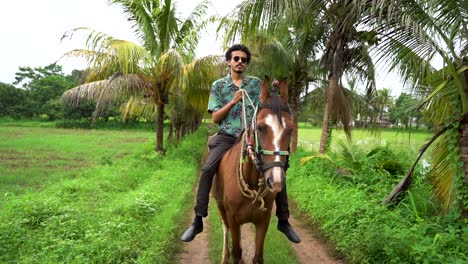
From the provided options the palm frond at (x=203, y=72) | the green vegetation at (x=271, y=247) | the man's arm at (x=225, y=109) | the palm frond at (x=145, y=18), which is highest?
the palm frond at (x=145, y=18)

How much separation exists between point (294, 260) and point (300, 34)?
652 cm

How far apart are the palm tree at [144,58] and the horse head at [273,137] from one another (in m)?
8.06

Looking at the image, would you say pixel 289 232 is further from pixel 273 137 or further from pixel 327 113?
pixel 327 113

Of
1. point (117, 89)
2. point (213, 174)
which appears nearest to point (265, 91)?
point (213, 174)

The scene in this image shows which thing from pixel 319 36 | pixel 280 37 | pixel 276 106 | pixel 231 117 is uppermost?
pixel 319 36

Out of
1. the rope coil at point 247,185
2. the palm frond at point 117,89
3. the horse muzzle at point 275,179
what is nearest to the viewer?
the horse muzzle at point 275,179

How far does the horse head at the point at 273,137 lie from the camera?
2.56 metres

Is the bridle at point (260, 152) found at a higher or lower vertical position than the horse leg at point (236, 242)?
higher

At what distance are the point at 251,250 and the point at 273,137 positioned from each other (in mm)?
2906

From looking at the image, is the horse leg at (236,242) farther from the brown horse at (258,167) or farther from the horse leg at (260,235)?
the horse leg at (260,235)

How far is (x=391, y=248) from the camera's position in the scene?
13.2 ft

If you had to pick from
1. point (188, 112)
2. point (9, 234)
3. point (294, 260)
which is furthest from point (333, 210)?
point (188, 112)

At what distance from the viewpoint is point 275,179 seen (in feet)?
8.23

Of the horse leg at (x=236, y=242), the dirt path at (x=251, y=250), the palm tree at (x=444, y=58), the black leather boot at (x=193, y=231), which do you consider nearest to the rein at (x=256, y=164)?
the horse leg at (x=236, y=242)
